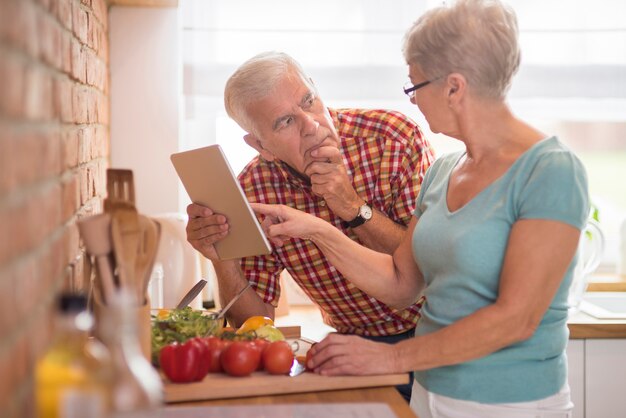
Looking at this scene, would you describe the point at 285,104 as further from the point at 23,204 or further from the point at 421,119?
the point at 421,119

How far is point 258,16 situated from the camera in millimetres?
3000

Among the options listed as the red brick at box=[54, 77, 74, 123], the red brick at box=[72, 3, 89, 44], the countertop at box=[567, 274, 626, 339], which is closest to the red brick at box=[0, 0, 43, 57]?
the red brick at box=[54, 77, 74, 123]

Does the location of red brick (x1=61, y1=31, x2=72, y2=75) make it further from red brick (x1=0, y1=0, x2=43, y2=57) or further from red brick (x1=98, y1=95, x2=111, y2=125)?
red brick (x1=98, y1=95, x2=111, y2=125)

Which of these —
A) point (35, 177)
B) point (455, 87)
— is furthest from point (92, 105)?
point (35, 177)

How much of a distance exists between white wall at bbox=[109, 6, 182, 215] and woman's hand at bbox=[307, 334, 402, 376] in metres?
1.51

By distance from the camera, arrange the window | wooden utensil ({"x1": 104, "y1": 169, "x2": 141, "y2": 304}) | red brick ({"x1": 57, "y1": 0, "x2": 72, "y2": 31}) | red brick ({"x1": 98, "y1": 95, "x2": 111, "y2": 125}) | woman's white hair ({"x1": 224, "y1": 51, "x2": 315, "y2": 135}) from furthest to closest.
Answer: the window
red brick ({"x1": 98, "y1": 95, "x2": 111, "y2": 125})
woman's white hair ({"x1": 224, "y1": 51, "x2": 315, "y2": 135})
red brick ({"x1": 57, "y1": 0, "x2": 72, "y2": 31})
wooden utensil ({"x1": 104, "y1": 169, "x2": 141, "y2": 304})

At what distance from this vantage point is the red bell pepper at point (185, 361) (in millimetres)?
1387

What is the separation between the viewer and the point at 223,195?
5.71 feet


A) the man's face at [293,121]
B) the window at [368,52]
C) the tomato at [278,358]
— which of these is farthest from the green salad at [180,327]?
the window at [368,52]

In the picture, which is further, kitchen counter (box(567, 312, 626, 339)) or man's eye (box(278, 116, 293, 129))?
kitchen counter (box(567, 312, 626, 339))

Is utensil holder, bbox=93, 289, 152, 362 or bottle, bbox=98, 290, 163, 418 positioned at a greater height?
bottle, bbox=98, 290, 163, 418

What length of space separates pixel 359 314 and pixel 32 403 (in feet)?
3.79

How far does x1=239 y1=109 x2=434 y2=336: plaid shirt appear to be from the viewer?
2.06 m

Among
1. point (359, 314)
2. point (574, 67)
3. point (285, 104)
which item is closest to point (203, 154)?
point (285, 104)
